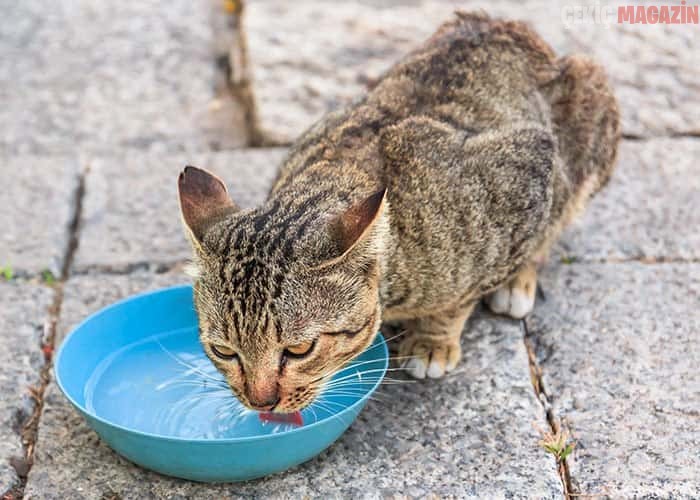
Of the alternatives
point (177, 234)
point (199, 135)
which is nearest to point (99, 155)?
point (199, 135)

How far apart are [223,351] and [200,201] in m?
0.51

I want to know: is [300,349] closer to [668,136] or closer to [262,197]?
[262,197]

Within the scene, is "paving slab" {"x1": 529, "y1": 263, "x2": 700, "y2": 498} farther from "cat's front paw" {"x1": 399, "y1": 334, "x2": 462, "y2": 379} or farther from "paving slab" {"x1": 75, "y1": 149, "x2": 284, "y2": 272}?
"paving slab" {"x1": 75, "y1": 149, "x2": 284, "y2": 272}

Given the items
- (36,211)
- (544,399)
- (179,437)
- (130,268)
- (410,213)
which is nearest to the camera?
(179,437)

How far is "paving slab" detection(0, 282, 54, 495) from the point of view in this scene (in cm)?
315

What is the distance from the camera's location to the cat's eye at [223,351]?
9.36 feet

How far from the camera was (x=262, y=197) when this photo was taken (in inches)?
183

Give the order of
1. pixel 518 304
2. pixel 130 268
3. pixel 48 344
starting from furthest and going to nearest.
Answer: pixel 130 268 < pixel 518 304 < pixel 48 344

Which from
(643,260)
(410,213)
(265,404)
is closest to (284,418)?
(265,404)

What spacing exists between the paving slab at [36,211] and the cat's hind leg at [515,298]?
1984 millimetres

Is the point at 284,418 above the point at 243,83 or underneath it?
above

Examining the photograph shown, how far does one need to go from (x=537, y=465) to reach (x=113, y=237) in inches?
91.7

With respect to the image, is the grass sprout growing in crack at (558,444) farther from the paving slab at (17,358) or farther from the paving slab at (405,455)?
the paving slab at (17,358)

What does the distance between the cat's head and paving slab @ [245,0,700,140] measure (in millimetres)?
2322
